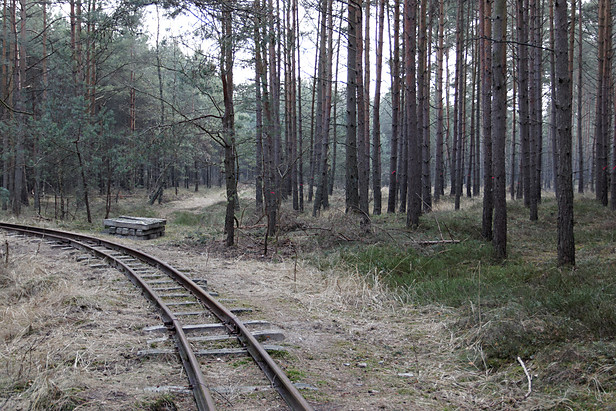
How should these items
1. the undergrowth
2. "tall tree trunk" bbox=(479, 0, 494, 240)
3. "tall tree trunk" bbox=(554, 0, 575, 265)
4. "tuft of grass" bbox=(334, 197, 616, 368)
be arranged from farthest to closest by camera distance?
"tall tree trunk" bbox=(479, 0, 494, 240) < "tall tree trunk" bbox=(554, 0, 575, 265) < "tuft of grass" bbox=(334, 197, 616, 368) < the undergrowth

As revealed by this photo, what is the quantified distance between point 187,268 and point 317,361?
227 inches

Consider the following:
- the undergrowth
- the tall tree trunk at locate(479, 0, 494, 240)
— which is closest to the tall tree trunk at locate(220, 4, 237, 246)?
the undergrowth

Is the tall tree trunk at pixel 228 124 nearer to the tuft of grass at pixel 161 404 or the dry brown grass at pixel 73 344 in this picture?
the dry brown grass at pixel 73 344

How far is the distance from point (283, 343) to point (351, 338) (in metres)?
0.99

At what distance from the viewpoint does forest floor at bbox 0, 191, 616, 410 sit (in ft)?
13.7

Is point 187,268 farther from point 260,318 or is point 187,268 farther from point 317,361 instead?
point 317,361

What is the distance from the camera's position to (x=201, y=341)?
561 centimetres

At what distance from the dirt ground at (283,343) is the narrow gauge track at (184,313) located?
0.19 m

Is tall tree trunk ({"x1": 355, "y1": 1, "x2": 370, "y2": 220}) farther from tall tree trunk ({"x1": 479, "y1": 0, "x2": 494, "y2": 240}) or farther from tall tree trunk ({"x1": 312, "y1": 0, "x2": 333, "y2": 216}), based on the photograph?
tall tree trunk ({"x1": 479, "y1": 0, "x2": 494, "y2": 240})

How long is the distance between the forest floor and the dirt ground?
0.02 meters

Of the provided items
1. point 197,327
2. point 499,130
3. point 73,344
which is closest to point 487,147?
point 499,130

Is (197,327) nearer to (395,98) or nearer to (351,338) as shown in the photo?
(351,338)

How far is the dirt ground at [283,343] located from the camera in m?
4.14

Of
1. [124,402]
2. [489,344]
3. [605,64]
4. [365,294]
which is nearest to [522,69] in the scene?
[605,64]
